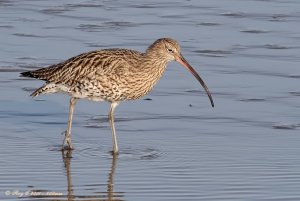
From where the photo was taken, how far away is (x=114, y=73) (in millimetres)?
14219

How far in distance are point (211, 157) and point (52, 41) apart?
7391 millimetres

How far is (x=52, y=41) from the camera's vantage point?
779 inches

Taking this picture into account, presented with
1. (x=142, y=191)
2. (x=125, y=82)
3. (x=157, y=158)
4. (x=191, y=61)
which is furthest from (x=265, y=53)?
(x=142, y=191)

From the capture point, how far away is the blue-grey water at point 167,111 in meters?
11.8

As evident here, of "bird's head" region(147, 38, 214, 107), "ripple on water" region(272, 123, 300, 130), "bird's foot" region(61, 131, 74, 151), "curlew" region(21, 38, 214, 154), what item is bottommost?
"ripple on water" region(272, 123, 300, 130)

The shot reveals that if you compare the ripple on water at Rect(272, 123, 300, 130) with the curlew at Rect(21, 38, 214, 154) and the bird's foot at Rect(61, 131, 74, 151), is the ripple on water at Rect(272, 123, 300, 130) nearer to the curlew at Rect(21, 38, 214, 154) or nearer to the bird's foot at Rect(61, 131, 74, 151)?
the curlew at Rect(21, 38, 214, 154)

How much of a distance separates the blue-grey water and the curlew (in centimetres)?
52

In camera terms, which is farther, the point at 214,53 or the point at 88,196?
the point at 214,53

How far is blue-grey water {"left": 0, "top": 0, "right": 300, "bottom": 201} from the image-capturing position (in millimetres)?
11758

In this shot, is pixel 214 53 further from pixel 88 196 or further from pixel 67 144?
pixel 88 196

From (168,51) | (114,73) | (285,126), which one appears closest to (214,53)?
(285,126)

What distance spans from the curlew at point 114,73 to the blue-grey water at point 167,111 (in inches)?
20.5

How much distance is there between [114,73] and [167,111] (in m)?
1.56

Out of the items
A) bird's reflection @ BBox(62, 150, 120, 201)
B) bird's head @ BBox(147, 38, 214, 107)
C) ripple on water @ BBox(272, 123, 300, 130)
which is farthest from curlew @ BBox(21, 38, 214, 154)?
ripple on water @ BBox(272, 123, 300, 130)
